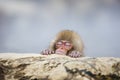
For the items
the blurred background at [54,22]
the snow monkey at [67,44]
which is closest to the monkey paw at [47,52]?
the snow monkey at [67,44]

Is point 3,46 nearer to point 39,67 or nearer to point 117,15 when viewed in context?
point 39,67

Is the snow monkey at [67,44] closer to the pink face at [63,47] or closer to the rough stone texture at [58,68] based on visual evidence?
the pink face at [63,47]

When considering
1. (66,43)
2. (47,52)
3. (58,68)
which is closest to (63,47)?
(66,43)

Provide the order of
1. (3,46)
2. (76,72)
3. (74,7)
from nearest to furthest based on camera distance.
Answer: (76,72)
(3,46)
(74,7)

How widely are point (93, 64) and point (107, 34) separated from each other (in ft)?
1.49

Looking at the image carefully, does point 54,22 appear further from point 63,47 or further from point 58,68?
point 58,68

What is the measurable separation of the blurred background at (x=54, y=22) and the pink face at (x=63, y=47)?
0.08 m

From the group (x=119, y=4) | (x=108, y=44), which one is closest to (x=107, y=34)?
(x=108, y=44)

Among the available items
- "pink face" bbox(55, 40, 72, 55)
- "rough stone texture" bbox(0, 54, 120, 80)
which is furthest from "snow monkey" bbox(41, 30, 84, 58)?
"rough stone texture" bbox(0, 54, 120, 80)

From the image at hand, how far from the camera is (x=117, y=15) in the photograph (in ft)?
6.91

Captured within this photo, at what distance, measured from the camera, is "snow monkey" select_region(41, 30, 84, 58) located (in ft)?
6.55

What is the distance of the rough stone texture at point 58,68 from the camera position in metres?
1.60

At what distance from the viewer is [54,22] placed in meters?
2.14

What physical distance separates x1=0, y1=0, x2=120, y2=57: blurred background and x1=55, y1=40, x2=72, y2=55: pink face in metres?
0.08
